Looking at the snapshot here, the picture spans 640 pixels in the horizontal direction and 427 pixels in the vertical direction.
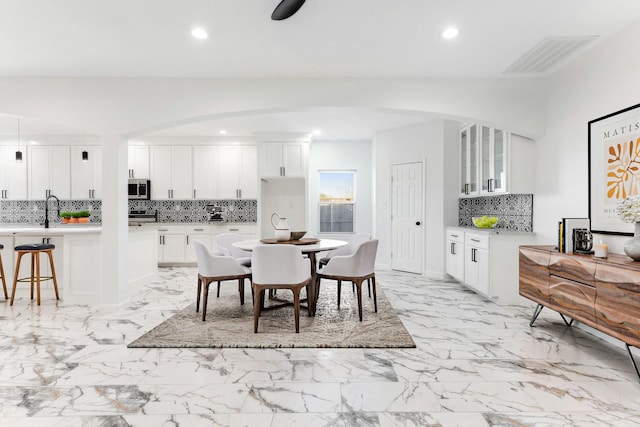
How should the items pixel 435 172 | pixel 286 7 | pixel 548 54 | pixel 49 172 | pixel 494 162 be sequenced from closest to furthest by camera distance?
pixel 286 7 → pixel 548 54 → pixel 494 162 → pixel 435 172 → pixel 49 172

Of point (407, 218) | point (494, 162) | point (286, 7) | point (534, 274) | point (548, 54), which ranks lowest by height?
point (534, 274)

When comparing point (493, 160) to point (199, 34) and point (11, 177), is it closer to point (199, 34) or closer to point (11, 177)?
point (199, 34)

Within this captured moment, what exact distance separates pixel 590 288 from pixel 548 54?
90.4 inches

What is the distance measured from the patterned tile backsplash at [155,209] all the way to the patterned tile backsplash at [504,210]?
403cm

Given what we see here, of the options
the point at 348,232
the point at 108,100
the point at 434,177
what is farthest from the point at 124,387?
the point at 348,232

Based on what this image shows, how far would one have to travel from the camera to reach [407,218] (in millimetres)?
6367

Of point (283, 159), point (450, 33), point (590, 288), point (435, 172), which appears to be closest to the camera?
point (590, 288)

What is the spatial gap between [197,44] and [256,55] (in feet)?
1.84

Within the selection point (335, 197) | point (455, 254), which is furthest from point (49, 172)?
point (455, 254)

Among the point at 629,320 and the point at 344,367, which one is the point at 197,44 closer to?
the point at 344,367

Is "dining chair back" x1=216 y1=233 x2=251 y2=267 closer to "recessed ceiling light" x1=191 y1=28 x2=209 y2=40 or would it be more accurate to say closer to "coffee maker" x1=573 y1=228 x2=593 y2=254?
"recessed ceiling light" x1=191 y1=28 x2=209 y2=40

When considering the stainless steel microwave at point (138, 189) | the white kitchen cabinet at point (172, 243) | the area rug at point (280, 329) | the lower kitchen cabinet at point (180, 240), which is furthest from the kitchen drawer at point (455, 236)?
the stainless steel microwave at point (138, 189)

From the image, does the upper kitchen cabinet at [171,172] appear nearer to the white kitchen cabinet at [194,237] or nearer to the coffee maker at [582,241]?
the white kitchen cabinet at [194,237]

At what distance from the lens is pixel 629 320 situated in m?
2.32
